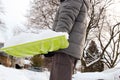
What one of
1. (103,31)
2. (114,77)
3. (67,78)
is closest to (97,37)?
(103,31)

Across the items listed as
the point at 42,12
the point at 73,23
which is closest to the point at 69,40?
the point at 73,23

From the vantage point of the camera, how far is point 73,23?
3.69 meters

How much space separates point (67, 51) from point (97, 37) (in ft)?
102

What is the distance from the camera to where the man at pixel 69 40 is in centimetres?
363

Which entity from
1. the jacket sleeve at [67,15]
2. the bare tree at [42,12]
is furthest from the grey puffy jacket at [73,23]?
the bare tree at [42,12]

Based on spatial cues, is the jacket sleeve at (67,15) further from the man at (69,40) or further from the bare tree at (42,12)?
the bare tree at (42,12)

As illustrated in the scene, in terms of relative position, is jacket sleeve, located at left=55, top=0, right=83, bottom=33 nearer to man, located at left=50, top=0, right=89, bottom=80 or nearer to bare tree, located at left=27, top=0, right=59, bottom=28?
man, located at left=50, top=0, right=89, bottom=80

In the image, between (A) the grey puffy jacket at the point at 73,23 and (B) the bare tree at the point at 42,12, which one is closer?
(A) the grey puffy jacket at the point at 73,23

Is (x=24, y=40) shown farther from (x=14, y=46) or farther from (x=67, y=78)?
(x=67, y=78)

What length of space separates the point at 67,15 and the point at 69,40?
11.7 inches

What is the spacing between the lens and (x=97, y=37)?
114 ft

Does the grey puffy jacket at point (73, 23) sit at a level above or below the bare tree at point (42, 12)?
below

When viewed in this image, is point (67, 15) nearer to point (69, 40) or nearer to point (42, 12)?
point (69, 40)

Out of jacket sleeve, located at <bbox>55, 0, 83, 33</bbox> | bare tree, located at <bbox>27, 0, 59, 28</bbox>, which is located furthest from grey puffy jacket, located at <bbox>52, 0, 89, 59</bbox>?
bare tree, located at <bbox>27, 0, 59, 28</bbox>
